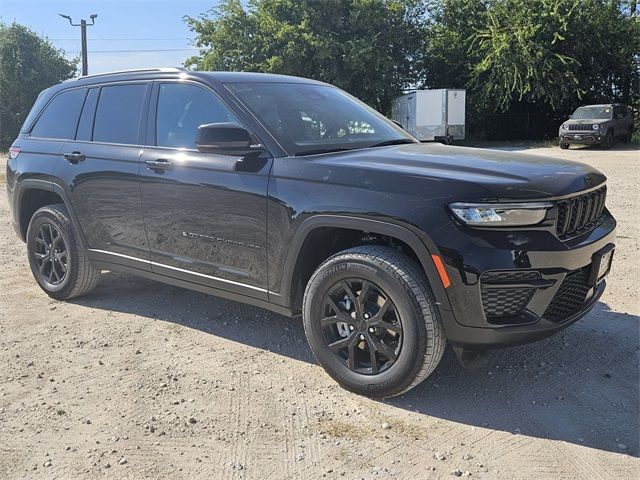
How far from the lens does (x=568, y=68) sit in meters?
28.1

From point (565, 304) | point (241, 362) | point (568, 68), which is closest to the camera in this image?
point (565, 304)

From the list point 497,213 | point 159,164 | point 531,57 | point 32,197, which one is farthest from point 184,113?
point 531,57

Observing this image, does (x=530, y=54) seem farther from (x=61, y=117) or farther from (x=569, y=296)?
(x=569, y=296)

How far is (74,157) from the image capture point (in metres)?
4.78

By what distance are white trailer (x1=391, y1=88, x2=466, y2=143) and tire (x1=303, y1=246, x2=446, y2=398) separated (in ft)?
78.5

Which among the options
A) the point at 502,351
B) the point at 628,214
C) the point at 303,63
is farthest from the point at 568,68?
the point at 502,351

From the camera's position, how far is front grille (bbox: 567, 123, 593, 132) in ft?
77.1

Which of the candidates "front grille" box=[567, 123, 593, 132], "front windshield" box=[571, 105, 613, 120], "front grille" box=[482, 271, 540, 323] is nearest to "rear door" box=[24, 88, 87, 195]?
"front grille" box=[482, 271, 540, 323]

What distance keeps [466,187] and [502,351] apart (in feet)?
4.91

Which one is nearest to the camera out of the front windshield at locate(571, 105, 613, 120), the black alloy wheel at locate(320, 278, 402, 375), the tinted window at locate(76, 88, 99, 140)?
the black alloy wheel at locate(320, 278, 402, 375)

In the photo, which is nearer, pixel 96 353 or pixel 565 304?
pixel 565 304

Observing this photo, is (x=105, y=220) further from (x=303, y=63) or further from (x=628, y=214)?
(x=303, y=63)

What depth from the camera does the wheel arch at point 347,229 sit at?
3.03m

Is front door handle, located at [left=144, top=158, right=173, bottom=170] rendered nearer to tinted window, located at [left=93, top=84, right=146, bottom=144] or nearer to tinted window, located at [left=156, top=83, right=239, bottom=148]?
tinted window, located at [left=156, top=83, right=239, bottom=148]
